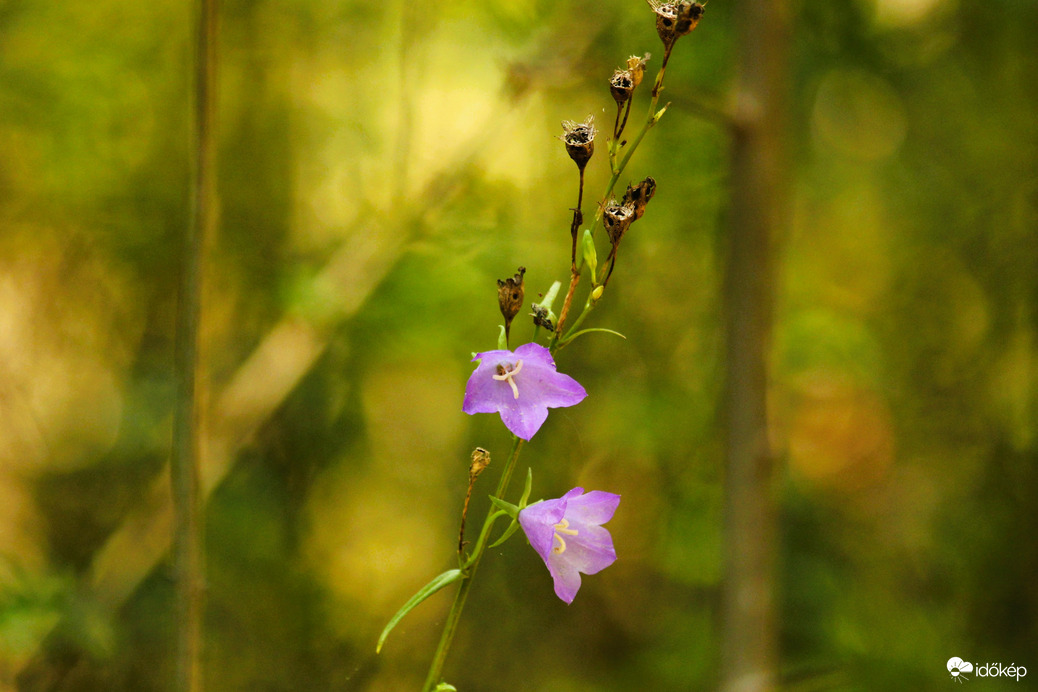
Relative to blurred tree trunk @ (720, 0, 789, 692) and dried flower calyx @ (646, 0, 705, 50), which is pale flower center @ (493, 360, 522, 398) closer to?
dried flower calyx @ (646, 0, 705, 50)

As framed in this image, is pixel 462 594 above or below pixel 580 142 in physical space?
below

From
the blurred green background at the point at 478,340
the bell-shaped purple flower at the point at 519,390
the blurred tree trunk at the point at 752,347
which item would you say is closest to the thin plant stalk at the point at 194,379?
the bell-shaped purple flower at the point at 519,390

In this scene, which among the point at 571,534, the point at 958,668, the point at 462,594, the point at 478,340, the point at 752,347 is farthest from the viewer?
the point at 478,340

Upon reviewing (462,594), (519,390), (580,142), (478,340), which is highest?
(478,340)

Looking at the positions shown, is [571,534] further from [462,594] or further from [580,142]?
[580,142]

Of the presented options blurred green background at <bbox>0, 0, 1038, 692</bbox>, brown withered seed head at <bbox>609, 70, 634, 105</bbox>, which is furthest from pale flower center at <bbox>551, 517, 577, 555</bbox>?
blurred green background at <bbox>0, 0, 1038, 692</bbox>

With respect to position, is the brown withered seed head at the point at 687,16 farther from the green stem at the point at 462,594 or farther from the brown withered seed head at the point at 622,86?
the green stem at the point at 462,594

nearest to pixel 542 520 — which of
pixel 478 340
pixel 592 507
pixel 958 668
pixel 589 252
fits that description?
pixel 592 507
